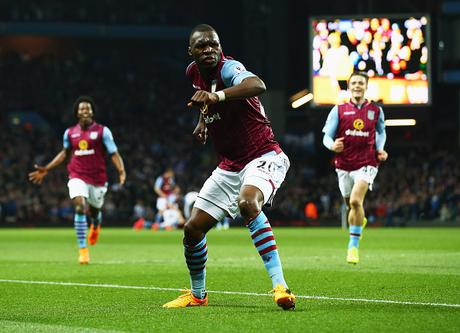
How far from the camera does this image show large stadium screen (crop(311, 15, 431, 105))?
3297 cm

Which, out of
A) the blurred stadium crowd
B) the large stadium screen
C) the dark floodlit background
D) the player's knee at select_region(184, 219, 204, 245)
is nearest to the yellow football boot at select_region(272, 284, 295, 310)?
the player's knee at select_region(184, 219, 204, 245)

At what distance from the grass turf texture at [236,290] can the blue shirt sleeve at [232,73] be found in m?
1.93

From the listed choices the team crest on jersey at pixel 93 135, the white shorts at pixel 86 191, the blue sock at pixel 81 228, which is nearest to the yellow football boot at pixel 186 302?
the blue sock at pixel 81 228

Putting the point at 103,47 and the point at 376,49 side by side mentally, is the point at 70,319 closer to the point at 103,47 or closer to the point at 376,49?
the point at 376,49

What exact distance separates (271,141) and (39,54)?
175 ft

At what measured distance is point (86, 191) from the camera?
55.5ft

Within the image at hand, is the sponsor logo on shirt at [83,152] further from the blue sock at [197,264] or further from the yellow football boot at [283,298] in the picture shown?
the yellow football boot at [283,298]

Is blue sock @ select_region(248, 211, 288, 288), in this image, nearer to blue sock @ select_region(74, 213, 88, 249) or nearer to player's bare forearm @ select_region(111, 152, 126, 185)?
blue sock @ select_region(74, 213, 88, 249)

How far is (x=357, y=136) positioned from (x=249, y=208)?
6816 millimetres

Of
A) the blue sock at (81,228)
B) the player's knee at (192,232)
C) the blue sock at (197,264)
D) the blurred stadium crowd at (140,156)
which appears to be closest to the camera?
the player's knee at (192,232)

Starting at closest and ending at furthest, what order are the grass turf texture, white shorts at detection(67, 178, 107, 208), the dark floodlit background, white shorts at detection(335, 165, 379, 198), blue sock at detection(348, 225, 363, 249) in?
the grass turf texture, blue sock at detection(348, 225, 363, 249), white shorts at detection(335, 165, 379, 198), white shorts at detection(67, 178, 107, 208), the dark floodlit background

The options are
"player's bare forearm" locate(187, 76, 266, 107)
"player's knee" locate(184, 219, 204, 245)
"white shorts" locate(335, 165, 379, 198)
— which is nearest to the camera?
"player's bare forearm" locate(187, 76, 266, 107)

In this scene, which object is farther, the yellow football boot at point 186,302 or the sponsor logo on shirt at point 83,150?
the sponsor logo on shirt at point 83,150

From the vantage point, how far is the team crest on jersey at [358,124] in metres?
15.2
